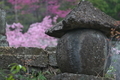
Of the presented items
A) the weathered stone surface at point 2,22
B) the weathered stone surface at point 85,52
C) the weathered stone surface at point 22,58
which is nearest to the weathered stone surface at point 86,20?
the weathered stone surface at point 85,52

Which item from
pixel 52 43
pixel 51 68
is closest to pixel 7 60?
pixel 51 68

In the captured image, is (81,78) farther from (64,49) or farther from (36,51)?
(36,51)

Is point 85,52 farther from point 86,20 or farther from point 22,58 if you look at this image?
point 22,58

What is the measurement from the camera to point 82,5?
10.8ft

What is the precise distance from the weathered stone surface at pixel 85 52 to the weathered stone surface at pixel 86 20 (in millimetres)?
116

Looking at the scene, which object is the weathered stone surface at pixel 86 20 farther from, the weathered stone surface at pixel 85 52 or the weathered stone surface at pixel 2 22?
the weathered stone surface at pixel 2 22

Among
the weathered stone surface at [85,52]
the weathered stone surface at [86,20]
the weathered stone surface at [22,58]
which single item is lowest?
the weathered stone surface at [22,58]

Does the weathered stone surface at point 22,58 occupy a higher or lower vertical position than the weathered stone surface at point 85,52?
lower

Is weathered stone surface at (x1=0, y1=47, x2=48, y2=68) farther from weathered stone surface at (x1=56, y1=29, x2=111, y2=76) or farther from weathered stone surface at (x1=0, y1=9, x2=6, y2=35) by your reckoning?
weathered stone surface at (x1=0, y1=9, x2=6, y2=35)

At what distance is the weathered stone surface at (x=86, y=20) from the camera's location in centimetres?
303

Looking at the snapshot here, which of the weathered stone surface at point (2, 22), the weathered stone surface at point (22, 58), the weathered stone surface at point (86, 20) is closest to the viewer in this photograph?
the weathered stone surface at point (86, 20)

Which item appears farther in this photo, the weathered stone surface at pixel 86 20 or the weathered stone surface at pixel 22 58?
the weathered stone surface at pixel 22 58

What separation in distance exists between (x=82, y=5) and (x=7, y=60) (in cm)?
156

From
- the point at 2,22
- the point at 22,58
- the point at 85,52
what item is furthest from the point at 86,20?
the point at 2,22
